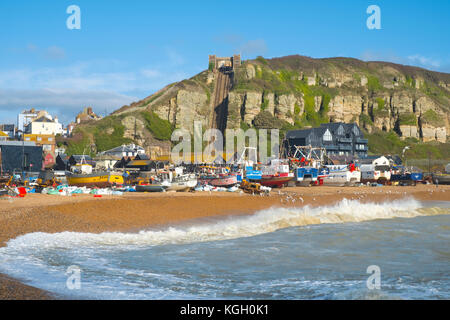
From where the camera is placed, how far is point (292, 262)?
44.5 ft

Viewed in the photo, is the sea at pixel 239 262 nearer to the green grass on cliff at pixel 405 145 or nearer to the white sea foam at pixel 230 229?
the white sea foam at pixel 230 229

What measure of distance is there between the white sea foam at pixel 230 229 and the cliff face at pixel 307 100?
82.8 meters

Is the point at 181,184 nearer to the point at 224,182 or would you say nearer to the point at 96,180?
the point at 224,182

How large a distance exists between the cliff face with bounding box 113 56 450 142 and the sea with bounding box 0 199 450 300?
302 feet

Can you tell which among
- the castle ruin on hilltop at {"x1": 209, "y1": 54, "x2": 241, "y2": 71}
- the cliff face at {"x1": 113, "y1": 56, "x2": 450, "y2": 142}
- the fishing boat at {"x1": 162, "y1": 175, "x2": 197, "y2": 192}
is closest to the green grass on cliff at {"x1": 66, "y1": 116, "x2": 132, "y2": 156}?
the cliff face at {"x1": 113, "y1": 56, "x2": 450, "y2": 142}

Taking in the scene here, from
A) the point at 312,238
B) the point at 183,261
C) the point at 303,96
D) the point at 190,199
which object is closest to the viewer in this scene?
the point at 183,261

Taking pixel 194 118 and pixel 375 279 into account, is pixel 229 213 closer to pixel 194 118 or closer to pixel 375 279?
pixel 375 279

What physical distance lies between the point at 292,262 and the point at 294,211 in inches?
517

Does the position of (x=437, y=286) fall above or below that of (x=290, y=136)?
below

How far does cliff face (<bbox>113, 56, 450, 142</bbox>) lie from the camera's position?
115562mm

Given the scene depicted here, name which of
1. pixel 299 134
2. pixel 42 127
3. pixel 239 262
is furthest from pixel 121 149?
pixel 239 262

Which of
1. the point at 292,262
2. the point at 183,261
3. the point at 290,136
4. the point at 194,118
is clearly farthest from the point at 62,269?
the point at 194,118

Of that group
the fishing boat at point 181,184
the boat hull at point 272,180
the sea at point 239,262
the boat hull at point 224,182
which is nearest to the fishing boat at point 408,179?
the boat hull at point 272,180

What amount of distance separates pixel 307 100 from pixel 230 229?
369 feet
